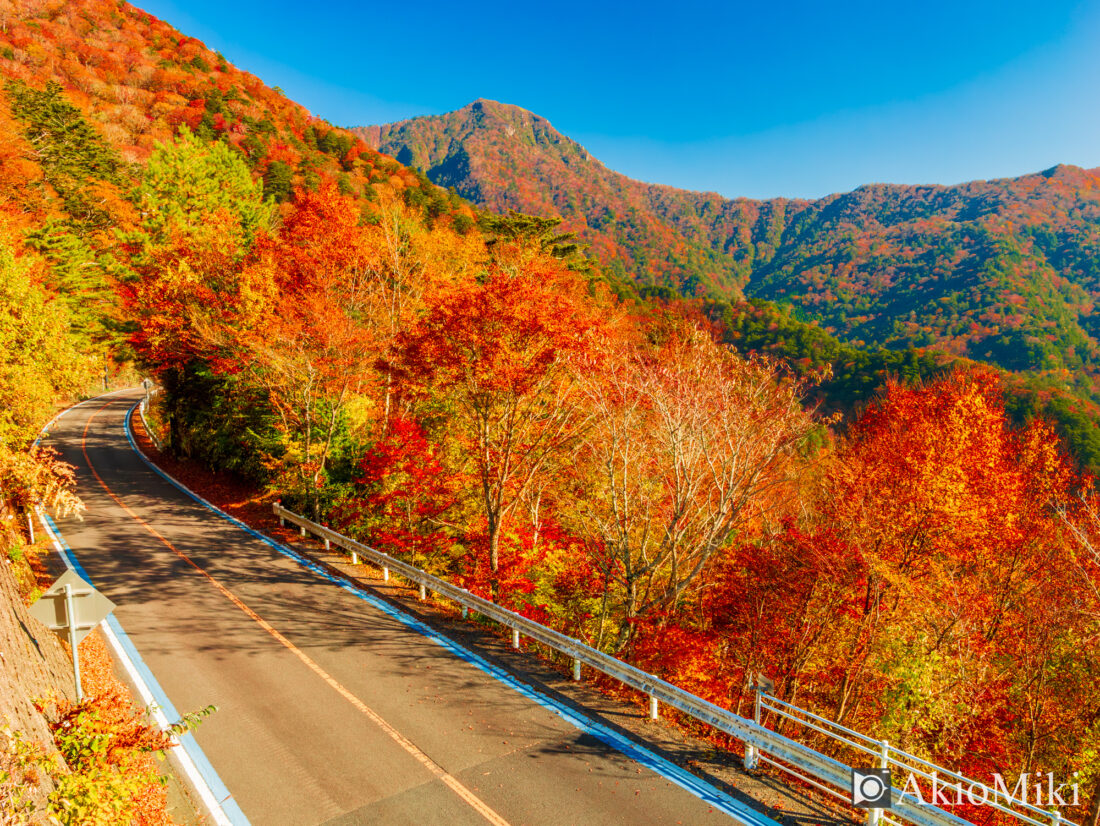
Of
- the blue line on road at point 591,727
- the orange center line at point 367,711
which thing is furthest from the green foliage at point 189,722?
the blue line on road at point 591,727

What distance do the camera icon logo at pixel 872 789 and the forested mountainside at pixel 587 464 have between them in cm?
526

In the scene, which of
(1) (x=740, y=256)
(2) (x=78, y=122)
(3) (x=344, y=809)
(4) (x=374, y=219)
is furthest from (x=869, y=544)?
(1) (x=740, y=256)

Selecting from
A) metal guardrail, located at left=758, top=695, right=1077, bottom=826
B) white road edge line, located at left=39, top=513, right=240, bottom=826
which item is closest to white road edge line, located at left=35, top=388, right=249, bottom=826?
white road edge line, located at left=39, top=513, right=240, bottom=826

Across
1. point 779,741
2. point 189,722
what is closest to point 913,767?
point 779,741

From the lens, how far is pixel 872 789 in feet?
20.0

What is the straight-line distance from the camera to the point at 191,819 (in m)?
6.63

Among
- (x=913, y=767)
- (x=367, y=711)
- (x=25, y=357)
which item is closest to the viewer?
(x=913, y=767)

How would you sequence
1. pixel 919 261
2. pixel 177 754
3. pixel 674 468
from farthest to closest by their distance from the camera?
1. pixel 919 261
2. pixel 674 468
3. pixel 177 754

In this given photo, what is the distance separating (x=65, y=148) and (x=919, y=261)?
161 metres

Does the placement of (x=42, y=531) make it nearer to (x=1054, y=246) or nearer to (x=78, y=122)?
(x=78, y=122)

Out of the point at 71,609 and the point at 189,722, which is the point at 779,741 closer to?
the point at 189,722

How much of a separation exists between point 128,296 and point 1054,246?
166 metres

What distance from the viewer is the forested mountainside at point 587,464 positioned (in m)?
13.4

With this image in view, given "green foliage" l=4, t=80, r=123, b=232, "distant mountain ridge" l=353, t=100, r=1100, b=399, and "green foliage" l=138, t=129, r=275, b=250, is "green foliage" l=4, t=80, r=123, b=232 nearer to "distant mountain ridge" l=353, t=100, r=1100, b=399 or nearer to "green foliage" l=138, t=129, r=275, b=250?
"green foliage" l=138, t=129, r=275, b=250
